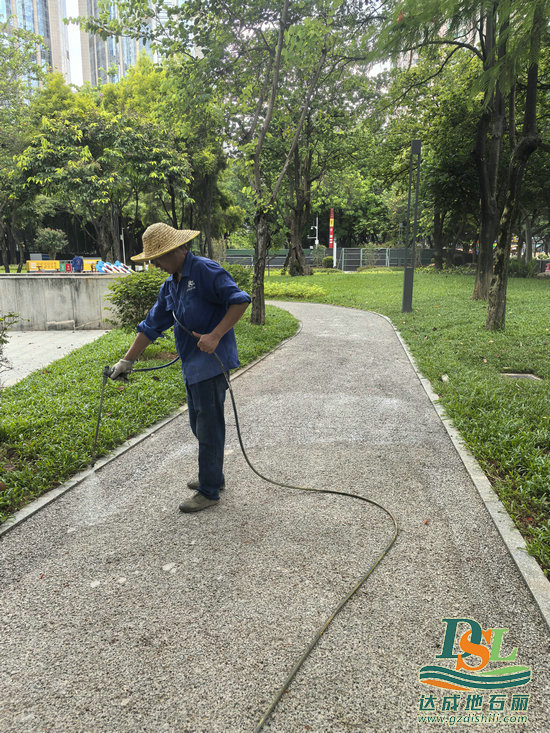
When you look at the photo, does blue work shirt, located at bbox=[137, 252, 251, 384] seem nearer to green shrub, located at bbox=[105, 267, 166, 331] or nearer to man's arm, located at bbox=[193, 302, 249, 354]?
man's arm, located at bbox=[193, 302, 249, 354]

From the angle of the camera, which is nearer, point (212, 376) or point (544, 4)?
point (212, 376)

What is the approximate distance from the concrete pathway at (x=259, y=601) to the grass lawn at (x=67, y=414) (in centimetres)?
31

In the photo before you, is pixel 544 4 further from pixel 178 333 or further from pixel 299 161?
pixel 299 161

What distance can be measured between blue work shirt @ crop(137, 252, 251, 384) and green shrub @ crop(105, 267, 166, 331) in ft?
15.9

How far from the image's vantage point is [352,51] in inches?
450

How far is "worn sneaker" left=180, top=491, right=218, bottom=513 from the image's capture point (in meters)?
3.65

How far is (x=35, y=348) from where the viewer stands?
10.8 meters

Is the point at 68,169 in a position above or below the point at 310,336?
above

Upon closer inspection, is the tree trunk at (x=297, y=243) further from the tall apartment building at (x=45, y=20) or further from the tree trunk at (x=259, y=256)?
the tall apartment building at (x=45, y=20)

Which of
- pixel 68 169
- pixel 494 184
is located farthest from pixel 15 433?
pixel 68 169

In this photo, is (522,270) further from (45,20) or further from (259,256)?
(45,20)

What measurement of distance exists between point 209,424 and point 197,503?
60cm

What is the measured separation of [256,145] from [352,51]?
294 cm

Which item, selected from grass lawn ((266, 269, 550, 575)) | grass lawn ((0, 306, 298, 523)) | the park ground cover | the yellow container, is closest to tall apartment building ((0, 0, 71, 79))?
the yellow container
